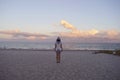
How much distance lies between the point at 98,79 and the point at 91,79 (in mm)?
413

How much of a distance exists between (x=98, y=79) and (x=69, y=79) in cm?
171

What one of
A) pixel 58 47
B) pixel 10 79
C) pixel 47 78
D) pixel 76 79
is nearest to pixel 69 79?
pixel 76 79

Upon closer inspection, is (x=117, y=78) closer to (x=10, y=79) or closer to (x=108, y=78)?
(x=108, y=78)

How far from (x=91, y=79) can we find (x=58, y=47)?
883 cm

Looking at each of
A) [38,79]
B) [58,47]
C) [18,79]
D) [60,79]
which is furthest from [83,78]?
[58,47]

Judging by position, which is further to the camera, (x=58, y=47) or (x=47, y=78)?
(x=58, y=47)

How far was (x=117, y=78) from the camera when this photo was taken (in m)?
13.5

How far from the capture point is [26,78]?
42.9ft

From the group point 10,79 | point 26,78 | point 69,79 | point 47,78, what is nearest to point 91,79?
point 69,79

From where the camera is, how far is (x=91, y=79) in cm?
1312

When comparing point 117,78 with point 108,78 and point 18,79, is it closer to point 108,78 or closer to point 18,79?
point 108,78

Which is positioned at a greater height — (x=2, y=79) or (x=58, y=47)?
(x=58, y=47)

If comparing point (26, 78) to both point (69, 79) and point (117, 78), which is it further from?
point (117, 78)

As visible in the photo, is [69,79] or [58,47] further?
[58,47]
